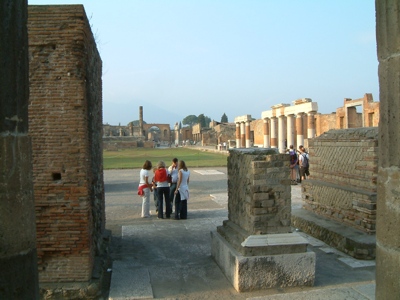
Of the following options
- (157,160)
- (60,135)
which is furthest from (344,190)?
(157,160)

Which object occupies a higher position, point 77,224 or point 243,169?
point 243,169

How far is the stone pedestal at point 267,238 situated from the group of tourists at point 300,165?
1020 centimetres

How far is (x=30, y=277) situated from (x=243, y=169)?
15.1ft

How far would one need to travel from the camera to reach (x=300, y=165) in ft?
51.8

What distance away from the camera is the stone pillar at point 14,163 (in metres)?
1.56

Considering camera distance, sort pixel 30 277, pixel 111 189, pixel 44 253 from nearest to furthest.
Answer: pixel 30 277
pixel 44 253
pixel 111 189

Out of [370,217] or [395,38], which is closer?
[395,38]

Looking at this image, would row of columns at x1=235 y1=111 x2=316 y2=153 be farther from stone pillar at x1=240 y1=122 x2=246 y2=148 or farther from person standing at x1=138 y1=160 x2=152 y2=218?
person standing at x1=138 y1=160 x2=152 y2=218

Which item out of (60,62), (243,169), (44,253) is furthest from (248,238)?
(60,62)

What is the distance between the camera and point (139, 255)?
716 centimetres

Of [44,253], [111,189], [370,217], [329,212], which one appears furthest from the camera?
[111,189]

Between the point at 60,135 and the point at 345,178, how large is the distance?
5.50 m

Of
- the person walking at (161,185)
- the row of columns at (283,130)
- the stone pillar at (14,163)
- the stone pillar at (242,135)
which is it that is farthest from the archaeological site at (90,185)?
the stone pillar at (242,135)

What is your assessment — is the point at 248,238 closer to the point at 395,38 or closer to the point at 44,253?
the point at 44,253
